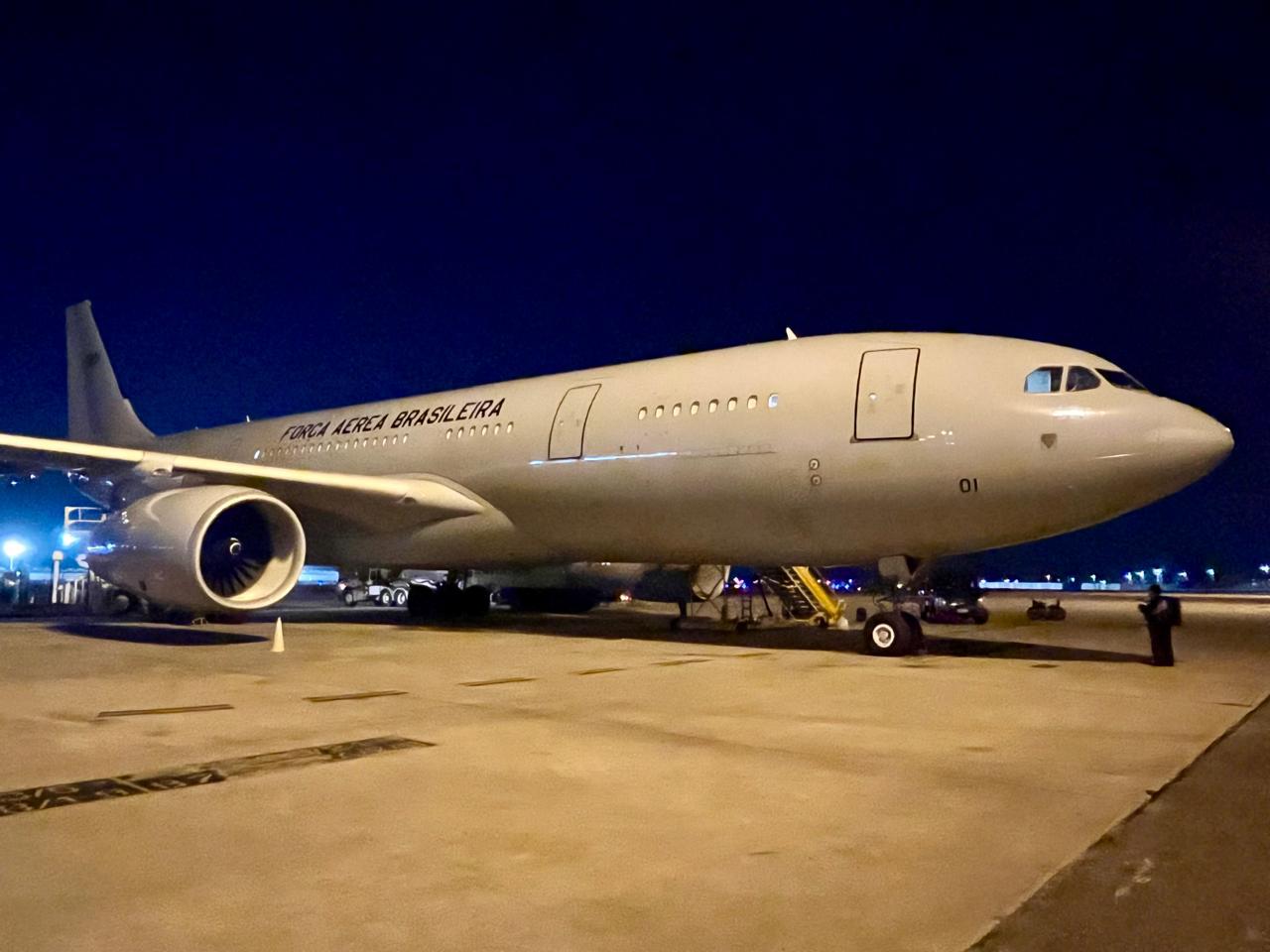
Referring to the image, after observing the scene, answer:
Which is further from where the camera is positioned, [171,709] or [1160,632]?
[1160,632]

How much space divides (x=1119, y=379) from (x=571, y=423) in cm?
655

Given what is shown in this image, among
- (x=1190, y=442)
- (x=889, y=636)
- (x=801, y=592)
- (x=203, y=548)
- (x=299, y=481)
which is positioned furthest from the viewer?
(x=801, y=592)

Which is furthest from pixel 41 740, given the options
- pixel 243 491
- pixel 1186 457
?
pixel 1186 457

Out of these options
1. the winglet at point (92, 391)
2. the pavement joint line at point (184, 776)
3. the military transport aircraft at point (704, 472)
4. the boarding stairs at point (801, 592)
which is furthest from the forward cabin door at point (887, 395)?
the winglet at point (92, 391)

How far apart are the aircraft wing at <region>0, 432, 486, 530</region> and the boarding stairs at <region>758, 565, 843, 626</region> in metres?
5.56

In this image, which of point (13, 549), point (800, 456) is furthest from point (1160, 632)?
point (13, 549)

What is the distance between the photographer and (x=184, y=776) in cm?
498

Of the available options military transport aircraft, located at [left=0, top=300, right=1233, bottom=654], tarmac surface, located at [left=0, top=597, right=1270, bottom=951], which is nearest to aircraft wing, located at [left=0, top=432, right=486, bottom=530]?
military transport aircraft, located at [left=0, top=300, right=1233, bottom=654]

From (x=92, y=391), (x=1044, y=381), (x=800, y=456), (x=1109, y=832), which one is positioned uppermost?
(x=92, y=391)

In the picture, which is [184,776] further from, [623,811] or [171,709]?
[171,709]

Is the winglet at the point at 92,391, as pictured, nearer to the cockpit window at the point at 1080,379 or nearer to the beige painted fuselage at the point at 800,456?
the beige painted fuselage at the point at 800,456

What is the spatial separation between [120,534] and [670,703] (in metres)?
A: 8.51

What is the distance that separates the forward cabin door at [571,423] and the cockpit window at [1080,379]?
584cm

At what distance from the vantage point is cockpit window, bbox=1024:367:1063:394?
1012 cm
